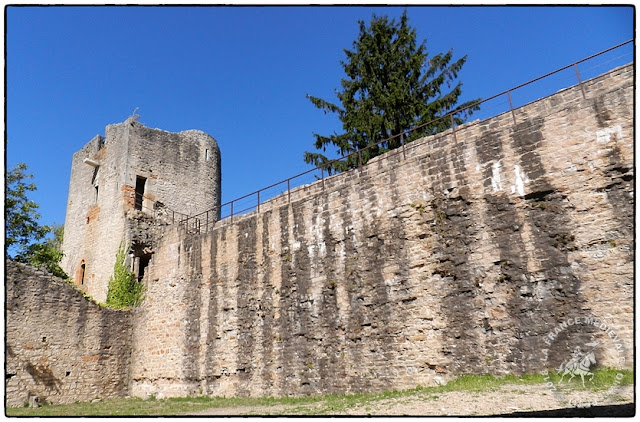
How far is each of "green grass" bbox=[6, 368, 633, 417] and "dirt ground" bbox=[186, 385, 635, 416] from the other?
0.86ft

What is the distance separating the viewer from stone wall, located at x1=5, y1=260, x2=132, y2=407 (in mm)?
12695

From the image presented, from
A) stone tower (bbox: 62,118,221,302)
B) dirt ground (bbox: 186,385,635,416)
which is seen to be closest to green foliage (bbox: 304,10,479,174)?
stone tower (bbox: 62,118,221,302)

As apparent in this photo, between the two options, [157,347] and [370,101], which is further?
[370,101]

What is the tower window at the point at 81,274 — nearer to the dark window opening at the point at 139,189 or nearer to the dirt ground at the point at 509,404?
the dark window opening at the point at 139,189

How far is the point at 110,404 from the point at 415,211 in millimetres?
9099

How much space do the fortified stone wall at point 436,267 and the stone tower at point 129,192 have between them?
459 cm

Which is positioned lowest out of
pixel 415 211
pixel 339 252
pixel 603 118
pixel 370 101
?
pixel 339 252

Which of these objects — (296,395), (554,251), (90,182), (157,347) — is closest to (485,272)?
(554,251)

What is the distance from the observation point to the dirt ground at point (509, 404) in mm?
5559

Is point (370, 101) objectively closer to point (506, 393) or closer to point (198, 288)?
point (198, 288)

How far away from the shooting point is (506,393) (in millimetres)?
6891

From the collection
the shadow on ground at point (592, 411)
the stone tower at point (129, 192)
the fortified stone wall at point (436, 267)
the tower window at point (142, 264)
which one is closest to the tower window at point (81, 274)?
the stone tower at point (129, 192)

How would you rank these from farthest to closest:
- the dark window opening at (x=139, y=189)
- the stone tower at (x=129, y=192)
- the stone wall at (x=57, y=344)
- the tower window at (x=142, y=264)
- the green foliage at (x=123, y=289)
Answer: the dark window opening at (x=139, y=189), the stone tower at (x=129, y=192), the tower window at (x=142, y=264), the green foliage at (x=123, y=289), the stone wall at (x=57, y=344)

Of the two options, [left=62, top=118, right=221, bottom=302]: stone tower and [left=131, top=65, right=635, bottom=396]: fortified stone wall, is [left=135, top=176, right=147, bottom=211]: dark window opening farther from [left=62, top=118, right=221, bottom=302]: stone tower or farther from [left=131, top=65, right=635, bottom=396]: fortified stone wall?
[left=131, top=65, right=635, bottom=396]: fortified stone wall
